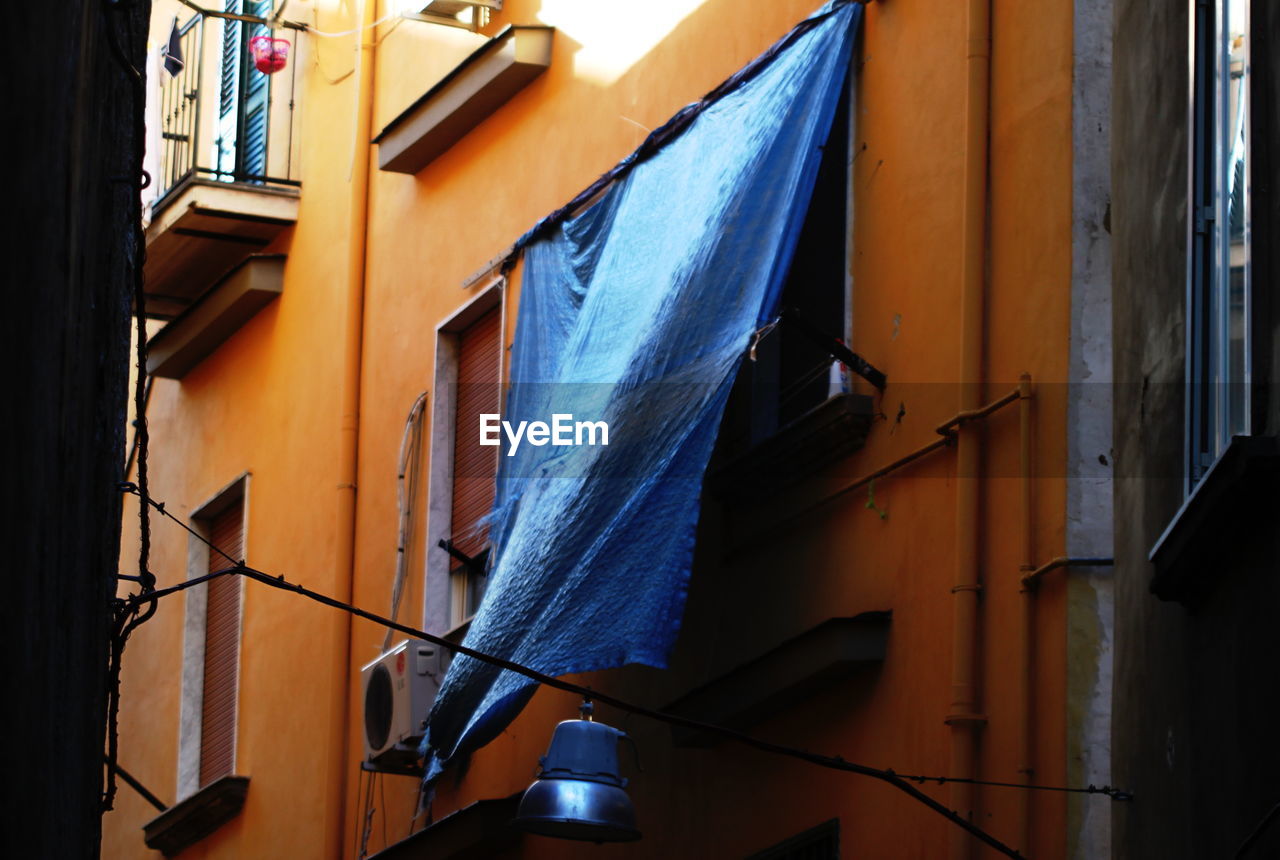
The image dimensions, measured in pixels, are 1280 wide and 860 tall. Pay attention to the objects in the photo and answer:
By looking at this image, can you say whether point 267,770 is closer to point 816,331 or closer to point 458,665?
point 458,665

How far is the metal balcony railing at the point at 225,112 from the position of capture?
15.6m

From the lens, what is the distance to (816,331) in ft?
28.6

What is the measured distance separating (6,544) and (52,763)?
63cm

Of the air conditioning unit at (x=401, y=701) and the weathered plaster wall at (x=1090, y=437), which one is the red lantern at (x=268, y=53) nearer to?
the air conditioning unit at (x=401, y=701)

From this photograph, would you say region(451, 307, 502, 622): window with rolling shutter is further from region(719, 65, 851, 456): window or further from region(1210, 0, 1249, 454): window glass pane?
region(1210, 0, 1249, 454): window glass pane

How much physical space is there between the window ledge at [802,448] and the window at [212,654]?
6440 millimetres

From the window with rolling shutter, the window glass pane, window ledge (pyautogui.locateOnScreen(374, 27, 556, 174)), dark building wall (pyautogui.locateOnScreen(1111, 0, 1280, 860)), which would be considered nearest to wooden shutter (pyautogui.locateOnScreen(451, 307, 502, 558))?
the window with rolling shutter

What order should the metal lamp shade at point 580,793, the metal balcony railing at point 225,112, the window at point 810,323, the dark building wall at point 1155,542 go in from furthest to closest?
1. the metal balcony railing at point 225,112
2. the window at point 810,323
3. the metal lamp shade at point 580,793
4. the dark building wall at point 1155,542

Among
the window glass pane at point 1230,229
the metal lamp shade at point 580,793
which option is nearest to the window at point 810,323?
the metal lamp shade at point 580,793

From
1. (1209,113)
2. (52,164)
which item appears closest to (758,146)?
(1209,113)

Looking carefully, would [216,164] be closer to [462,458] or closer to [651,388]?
[462,458]

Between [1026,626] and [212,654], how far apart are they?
9.07 m

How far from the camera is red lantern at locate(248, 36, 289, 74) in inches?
597

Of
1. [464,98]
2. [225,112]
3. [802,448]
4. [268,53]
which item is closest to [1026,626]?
[802,448]
